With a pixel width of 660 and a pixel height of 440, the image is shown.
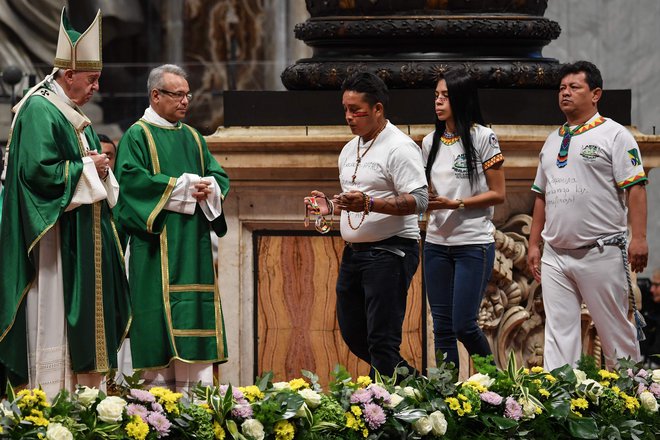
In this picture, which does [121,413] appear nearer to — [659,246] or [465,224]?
[465,224]

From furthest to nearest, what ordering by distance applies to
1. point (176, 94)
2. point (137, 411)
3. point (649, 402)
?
point (176, 94) < point (649, 402) < point (137, 411)

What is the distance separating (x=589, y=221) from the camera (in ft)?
25.2

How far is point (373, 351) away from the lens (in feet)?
24.7

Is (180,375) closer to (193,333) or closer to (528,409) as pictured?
(193,333)

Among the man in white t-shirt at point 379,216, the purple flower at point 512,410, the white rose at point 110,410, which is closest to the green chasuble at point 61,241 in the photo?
the man in white t-shirt at point 379,216

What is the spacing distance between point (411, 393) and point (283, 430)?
567mm

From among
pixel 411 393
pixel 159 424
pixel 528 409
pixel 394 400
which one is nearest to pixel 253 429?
pixel 159 424

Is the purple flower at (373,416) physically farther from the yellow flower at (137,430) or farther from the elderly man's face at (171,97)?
the elderly man's face at (171,97)

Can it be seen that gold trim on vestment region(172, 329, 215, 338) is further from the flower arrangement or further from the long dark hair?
the flower arrangement

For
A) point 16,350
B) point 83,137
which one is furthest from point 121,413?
point 83,137

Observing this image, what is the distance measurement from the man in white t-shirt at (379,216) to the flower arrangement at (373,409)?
3.07 ft

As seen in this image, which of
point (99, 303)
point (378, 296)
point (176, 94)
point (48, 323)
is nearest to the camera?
point (48, 323)

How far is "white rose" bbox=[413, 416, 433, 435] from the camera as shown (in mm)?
5980

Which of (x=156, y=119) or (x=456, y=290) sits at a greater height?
(x=156, y=119)
